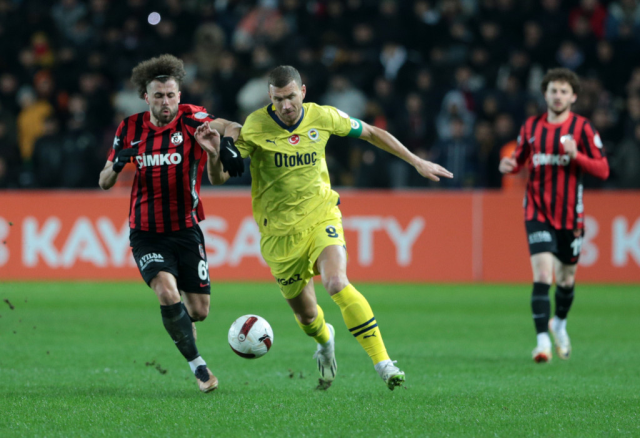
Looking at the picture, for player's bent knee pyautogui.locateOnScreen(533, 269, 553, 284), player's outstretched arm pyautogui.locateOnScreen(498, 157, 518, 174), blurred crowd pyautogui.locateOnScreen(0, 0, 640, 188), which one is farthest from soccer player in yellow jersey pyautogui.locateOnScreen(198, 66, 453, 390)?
blurred crowd pyautogui.locateOnScreen(0, 0, 640, 188)

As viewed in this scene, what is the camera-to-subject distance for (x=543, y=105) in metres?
14.9

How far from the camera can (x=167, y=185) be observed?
620cm

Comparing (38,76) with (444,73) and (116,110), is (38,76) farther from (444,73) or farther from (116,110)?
(444,73)

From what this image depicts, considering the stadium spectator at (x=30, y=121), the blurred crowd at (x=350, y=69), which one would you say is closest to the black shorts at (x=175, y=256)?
the blurred crowd at (x=350, y=69)

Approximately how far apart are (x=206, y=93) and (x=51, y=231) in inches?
143

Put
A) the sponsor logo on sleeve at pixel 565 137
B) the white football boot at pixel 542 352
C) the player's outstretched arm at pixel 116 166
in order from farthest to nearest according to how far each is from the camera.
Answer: the sponsor logo on sleeve at pixel 565 137 → the white football boot at pixel 542 352 → the player's outstretched arm at pixel 116 166

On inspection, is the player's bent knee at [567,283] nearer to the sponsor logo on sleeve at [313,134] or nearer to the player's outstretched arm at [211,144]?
the sponsor logo on sleeve at [313,134]

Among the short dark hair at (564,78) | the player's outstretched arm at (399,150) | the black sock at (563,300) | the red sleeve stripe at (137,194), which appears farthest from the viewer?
the black sock at (563,300)

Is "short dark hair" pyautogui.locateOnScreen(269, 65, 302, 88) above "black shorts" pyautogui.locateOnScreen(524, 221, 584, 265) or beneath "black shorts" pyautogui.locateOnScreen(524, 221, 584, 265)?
above

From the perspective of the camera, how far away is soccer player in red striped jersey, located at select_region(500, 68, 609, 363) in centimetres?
789

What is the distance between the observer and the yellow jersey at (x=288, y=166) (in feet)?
20.2

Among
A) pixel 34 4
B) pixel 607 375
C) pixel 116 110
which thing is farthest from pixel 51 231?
pixel 607 375

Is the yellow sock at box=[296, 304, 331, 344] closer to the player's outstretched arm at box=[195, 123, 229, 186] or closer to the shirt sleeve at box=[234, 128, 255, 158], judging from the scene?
the shirt sleeve at box=[234, 128, 255, 158]

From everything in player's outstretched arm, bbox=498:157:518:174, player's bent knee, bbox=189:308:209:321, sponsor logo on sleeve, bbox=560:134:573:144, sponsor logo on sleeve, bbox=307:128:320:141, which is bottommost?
player's bent knee, bbox=189:308:209:321
